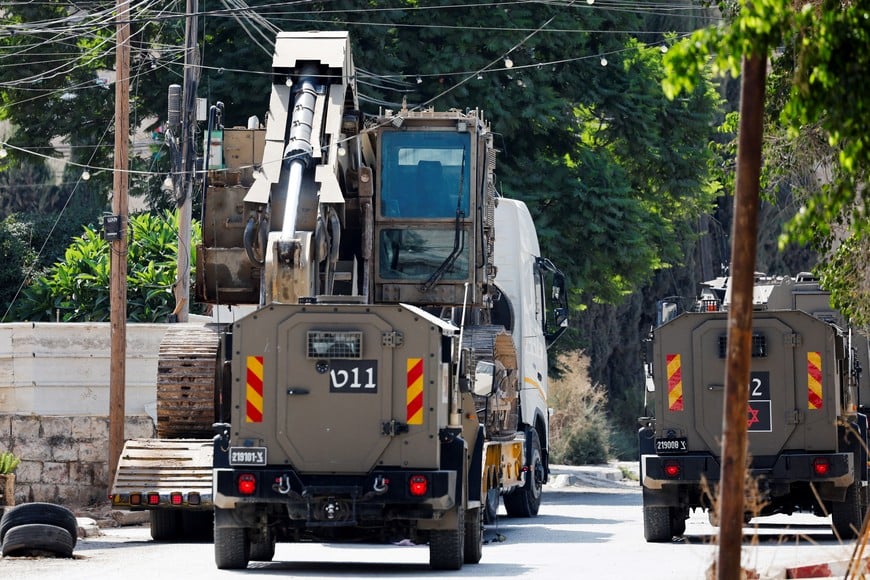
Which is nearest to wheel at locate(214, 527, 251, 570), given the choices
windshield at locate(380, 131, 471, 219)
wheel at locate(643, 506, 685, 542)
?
wheel at locate(643, 506, 685, 542)

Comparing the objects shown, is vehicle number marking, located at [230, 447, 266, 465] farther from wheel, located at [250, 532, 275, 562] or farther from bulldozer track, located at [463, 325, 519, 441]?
bulldozer track, located at [463, 325, 519, 441]

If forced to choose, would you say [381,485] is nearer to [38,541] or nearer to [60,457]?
[38,541]

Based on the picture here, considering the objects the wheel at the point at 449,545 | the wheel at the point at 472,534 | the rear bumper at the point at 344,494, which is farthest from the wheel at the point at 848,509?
the rear bumper at the point at 344,494

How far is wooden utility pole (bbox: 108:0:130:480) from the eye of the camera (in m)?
23.6

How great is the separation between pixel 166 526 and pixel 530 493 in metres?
6.49

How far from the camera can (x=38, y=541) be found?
16.4m

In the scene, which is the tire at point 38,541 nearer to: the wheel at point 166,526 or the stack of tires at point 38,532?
the stack of tires at point 38,532

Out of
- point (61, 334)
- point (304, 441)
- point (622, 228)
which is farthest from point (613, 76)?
point (304, 441)

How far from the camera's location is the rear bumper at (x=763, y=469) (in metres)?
17.4

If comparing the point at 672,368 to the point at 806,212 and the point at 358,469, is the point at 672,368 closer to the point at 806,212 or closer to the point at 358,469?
the point at 358,469

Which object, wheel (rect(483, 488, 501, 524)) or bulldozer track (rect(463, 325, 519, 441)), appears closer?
bulldozer track (rect(463, 325, 519, 441))

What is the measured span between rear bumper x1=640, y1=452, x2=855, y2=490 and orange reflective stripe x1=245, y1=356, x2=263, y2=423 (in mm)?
4899

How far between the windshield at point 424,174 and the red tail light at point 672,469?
366cm

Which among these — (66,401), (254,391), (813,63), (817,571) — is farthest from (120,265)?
(813,63)
